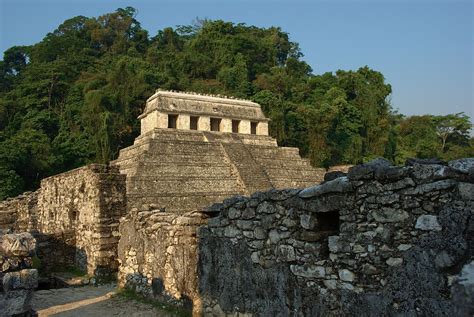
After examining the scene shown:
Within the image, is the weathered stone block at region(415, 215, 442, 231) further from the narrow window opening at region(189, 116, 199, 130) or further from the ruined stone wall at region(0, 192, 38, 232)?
the narrow window opening at region(189, 116, 199, 130)

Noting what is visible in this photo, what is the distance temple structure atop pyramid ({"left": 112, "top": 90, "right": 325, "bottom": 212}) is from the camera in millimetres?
17677

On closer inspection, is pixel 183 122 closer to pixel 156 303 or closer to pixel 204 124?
pixel 204 124

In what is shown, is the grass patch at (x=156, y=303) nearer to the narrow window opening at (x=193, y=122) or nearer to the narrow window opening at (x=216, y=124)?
the narrow window opening at (x=193, y=122)

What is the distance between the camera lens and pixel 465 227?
2.76 meters

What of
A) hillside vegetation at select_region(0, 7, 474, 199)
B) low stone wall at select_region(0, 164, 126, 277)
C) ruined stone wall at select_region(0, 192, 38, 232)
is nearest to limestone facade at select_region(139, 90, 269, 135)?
hillside vegetation at select_region(0, 7, 474, 199)

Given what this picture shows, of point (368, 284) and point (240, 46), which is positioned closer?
point (368, 284)

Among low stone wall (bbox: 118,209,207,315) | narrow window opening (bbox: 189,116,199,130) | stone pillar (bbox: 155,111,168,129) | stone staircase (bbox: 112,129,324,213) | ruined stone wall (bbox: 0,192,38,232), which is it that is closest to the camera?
low stone wall (bbox: 118,209,207,315)

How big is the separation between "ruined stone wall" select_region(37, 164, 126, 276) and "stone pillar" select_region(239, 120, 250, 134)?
641 inches

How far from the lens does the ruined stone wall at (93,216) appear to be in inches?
360

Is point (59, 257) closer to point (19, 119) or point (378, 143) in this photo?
point (19, 119)

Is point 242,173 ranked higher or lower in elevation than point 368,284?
higher

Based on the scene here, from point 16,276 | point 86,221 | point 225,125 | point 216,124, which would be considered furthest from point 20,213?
point 225,125

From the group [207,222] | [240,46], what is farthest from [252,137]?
[240,46]

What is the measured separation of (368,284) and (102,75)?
1473 inches
